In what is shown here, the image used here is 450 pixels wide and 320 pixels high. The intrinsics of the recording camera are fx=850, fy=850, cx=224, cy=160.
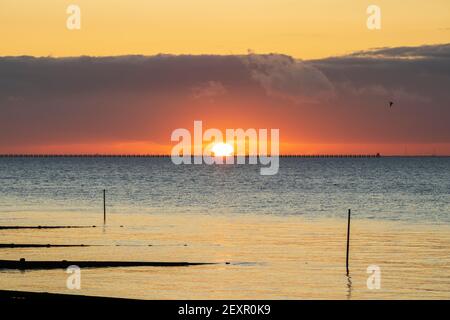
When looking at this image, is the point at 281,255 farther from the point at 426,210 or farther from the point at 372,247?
the point at 426,210

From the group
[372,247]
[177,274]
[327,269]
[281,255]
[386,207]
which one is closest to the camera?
[177,274]

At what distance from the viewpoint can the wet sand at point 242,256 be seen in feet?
127

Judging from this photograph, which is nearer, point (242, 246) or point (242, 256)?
point (242, 256)

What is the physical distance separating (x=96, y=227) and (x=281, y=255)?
76.8 feet

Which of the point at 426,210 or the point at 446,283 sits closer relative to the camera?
the point at 446,283

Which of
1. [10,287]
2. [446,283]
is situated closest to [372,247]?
[446,283]

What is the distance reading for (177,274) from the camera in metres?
43.1

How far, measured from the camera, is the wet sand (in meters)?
38.8

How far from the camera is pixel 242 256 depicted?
5150 cm
